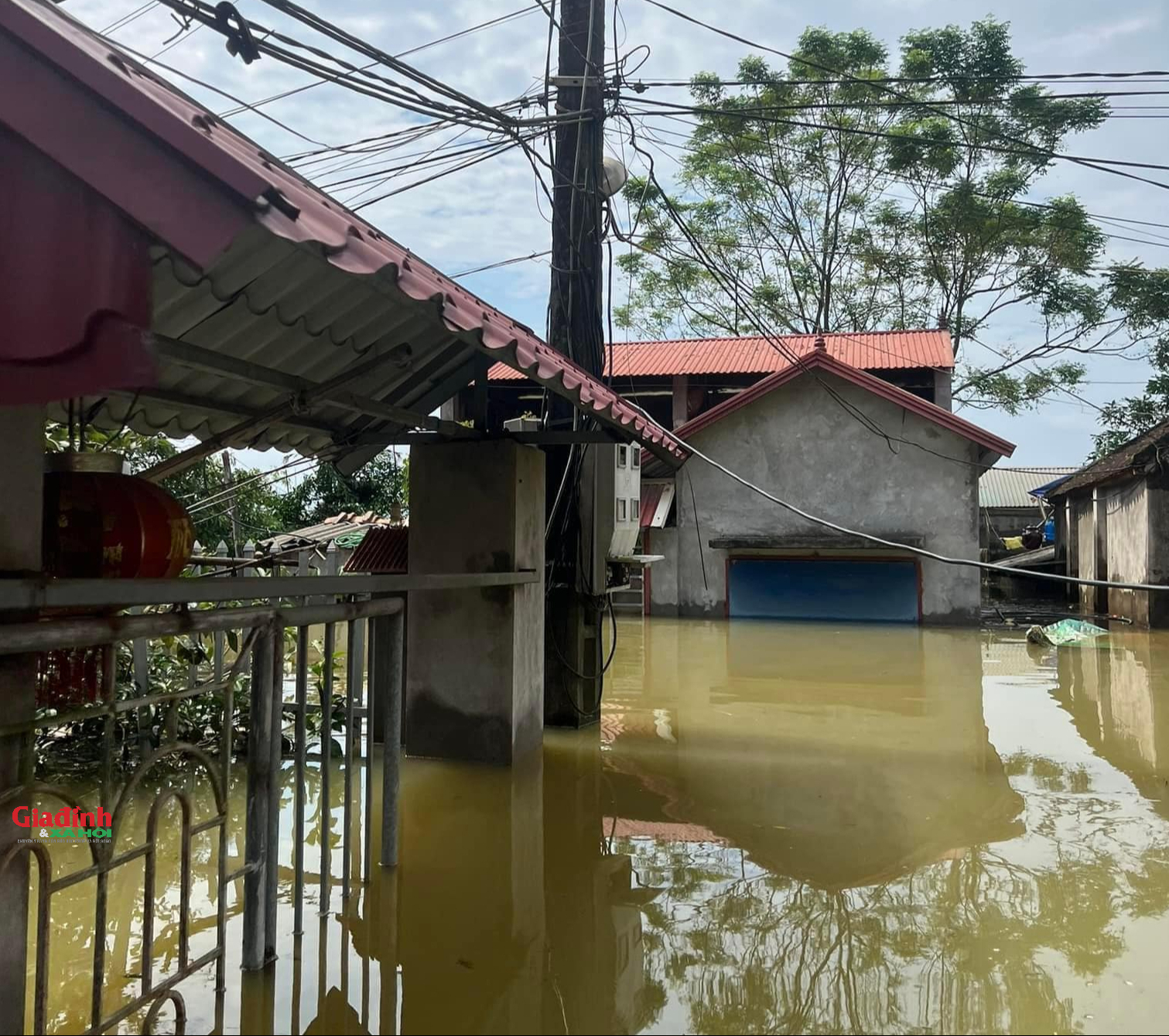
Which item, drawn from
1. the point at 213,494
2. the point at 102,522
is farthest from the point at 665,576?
the point at 102,522

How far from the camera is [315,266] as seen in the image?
11.5 ft

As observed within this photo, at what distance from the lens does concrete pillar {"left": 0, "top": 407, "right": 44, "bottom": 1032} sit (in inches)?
107

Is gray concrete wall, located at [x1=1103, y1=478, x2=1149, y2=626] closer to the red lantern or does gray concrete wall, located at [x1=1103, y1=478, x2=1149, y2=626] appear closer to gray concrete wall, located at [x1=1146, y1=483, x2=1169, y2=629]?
gray concrete wall, located at [x1=1146, y1=483, x2=1169, y2=629]

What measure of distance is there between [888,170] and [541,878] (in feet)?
92.8

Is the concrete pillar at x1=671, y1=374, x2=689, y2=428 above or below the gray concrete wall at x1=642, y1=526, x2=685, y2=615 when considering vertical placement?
above

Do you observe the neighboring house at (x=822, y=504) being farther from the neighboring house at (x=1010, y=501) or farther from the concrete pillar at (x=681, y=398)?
the neighboring house at (x=1010, y=501)

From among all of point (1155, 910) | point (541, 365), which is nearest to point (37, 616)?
point (541, 365)

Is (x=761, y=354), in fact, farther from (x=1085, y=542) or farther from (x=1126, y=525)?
(x=1085, y=542)

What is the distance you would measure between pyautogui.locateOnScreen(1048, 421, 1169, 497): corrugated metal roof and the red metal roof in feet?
8.24

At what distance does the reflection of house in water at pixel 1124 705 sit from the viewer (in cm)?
720

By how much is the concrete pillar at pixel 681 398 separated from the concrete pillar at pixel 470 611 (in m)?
13.6

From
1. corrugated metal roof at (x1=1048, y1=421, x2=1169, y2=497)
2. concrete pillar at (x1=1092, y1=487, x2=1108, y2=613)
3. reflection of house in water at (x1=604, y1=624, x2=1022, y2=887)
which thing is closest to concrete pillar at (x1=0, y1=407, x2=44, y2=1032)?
reflection of house in water at (x1=604, y1=624, x2=1022, y2=887)

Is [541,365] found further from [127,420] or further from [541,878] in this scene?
[127,420]

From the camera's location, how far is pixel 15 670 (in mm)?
2795
